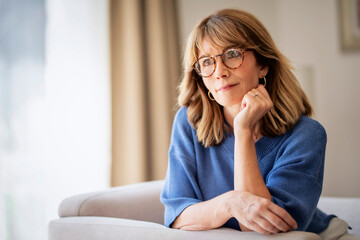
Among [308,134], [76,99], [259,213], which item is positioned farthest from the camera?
[76,99]

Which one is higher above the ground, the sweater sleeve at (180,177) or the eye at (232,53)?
A: the eye at (232,53)

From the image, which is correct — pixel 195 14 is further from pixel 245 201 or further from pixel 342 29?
pixel 245 201

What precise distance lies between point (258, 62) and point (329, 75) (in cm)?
208

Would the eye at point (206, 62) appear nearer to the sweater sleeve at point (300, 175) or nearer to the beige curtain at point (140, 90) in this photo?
the sweater sleeve at point (300, 175)

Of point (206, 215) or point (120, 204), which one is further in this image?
point (120, 204)

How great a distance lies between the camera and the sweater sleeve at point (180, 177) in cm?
123

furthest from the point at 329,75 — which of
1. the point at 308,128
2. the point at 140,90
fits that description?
the point at 308,128

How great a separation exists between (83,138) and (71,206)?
0.96m

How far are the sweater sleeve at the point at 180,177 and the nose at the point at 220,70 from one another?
0.29 meters

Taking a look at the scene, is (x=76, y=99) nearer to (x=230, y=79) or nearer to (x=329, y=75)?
(x=230, y=79)

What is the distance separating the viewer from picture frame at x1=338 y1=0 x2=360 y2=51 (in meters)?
3.14

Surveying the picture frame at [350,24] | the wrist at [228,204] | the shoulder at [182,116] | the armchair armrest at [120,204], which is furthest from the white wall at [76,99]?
the picture frame at [350,24]

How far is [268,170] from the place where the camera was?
1303mm

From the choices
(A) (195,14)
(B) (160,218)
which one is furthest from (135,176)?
(A) (195,14)
